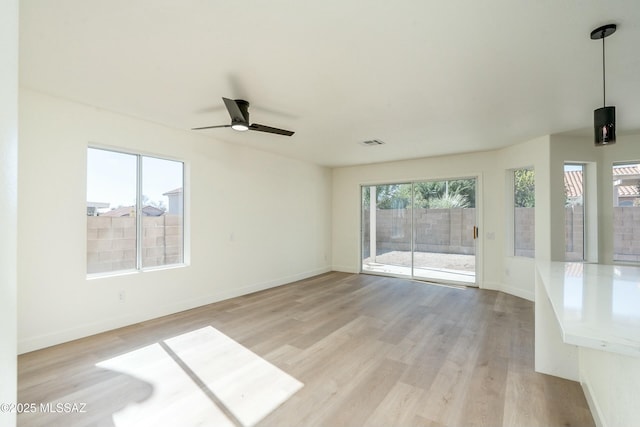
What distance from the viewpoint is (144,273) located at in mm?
3824

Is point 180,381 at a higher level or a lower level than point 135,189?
lower

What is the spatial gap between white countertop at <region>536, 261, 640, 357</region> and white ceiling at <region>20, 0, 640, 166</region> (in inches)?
65.9

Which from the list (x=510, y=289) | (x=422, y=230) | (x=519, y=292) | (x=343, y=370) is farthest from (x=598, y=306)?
(x=422, y=230)

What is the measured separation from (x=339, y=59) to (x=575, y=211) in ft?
15.8

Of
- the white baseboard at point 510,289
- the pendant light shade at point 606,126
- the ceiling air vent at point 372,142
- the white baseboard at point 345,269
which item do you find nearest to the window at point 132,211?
the ceiling air vent at point 372,142

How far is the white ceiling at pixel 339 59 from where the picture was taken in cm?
180

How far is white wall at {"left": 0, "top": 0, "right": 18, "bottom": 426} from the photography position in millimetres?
741

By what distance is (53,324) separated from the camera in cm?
307

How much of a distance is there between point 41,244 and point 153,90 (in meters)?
1.96

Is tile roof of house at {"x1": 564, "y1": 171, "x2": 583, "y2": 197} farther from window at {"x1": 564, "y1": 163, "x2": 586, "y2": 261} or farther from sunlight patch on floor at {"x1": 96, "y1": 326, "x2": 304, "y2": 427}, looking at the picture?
sunlight patch on floor at {"x1": 96, "y1": 326, "x2": 304, "y2": 427}

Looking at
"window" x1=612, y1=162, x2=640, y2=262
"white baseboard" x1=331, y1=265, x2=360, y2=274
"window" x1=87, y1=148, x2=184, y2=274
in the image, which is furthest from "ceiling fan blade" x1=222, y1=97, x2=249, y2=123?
"window" x1=612, y1=162, x2=640, y2=262

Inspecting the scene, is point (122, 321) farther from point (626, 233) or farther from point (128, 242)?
point (626, 233)

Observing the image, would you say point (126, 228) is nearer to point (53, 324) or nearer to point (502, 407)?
point (53, 324)

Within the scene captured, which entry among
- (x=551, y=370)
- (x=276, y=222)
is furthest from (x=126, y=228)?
(x=551, y=370)
